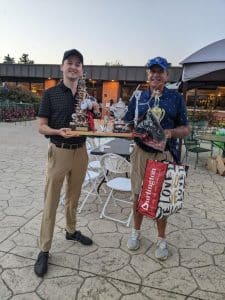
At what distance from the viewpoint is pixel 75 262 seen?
2963 mm

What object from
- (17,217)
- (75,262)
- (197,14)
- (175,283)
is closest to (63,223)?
(17,217)

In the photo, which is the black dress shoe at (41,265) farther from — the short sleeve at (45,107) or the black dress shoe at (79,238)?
the short sleeve at (45,107)

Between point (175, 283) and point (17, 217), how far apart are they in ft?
7.12

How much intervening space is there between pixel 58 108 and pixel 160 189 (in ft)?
3.77

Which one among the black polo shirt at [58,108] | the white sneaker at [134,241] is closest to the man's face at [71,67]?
the black polo shirt at [58,108]

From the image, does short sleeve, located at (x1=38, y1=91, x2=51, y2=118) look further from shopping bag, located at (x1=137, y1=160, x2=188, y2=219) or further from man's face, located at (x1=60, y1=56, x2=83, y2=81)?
shopping bag, located at (x1=137, y1=160, x2=188, y2=219)

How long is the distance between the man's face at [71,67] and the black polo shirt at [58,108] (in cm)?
10

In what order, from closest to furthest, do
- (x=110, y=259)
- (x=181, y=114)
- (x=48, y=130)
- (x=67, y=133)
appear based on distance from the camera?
(x=67, y=133) → (x=48, y=130) → (x=181, y=114) → (x=110, y=259)

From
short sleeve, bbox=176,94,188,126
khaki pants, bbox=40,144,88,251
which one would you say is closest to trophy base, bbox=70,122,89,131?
khaki pants, bbox=40,144,88,251

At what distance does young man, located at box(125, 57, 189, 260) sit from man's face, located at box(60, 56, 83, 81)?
0.62 metres

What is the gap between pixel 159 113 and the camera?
8.94ft

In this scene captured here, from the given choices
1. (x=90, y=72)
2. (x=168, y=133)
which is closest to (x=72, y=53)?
(x=168, y=133)

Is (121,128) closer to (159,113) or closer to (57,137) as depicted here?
(159,113)

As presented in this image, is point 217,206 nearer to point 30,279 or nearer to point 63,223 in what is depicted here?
point 63,223
